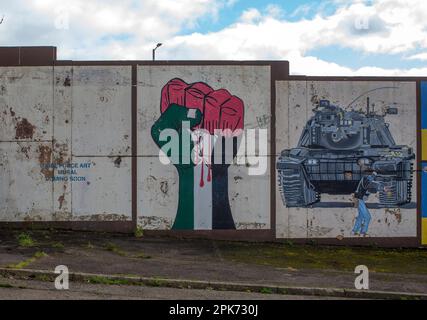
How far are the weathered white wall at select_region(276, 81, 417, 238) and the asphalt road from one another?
5910 millimetres

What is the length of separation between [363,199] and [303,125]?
246 centimetres

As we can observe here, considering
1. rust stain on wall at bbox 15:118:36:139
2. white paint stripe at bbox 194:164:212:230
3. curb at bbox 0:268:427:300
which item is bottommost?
curb at bbox 0:268:427:300

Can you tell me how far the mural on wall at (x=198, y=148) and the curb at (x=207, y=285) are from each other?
531cm

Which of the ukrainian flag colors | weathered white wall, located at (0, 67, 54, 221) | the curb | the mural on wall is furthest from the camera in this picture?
the ukrainian flag colors

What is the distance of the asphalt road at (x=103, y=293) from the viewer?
7.64 metres

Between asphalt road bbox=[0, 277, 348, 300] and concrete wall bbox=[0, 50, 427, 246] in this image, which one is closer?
asphalt road bbox=[0, 277, 348, 300]

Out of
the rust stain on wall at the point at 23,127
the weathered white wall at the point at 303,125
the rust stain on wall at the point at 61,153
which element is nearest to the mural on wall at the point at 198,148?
the weathered white wall at the point at 303,125

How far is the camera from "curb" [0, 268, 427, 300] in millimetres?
8414

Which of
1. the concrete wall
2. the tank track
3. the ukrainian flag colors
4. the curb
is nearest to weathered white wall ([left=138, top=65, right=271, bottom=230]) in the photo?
the concrete wall

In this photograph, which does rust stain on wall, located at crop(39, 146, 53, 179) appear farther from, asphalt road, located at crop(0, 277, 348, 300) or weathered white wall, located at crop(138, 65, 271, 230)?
asphalt road, located at crop(0, 277, 348, 300)

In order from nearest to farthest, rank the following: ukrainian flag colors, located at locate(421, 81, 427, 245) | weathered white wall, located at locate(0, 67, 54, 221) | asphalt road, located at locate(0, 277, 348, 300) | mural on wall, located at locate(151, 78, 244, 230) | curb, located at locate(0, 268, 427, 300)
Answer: asphalt road, located at locate(0, 277, 348, 300)
curb, located at locate(0, 268, 427, 300)
weathered white wall, located at locate(0, 67, 54, 221)
mural on wall, located at locate(151, 78, 244, 230)
ukrainian flag colors, located at locate(421, 81, 427, 245)

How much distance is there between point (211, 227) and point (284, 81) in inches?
165

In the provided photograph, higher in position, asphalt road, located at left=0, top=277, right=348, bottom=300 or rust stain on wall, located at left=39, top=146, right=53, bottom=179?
rust stain on wall, located at left=39, top=146, right=53, bottom=179
